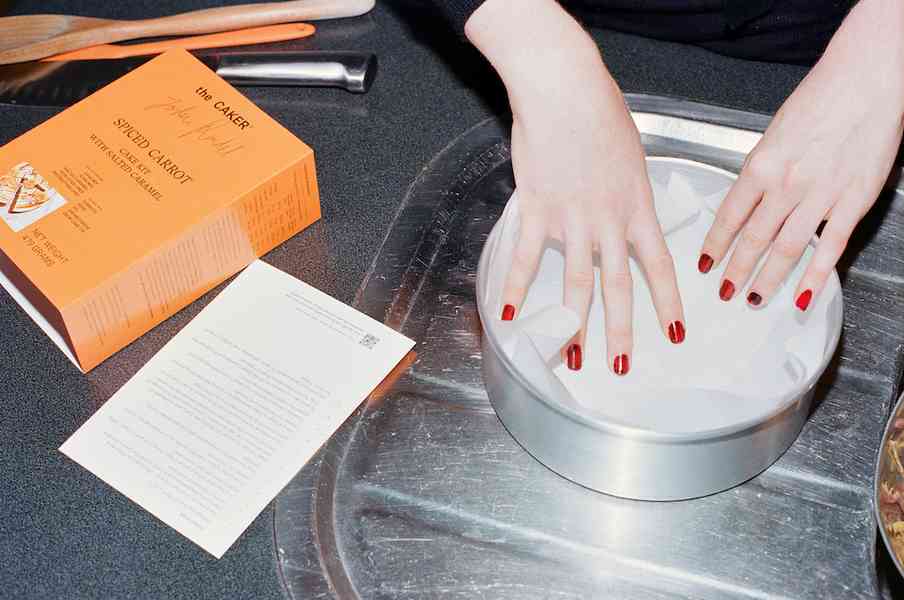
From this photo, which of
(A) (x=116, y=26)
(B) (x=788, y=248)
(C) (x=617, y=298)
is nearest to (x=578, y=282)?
(C) (x=617, y=298)

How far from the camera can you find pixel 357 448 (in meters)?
0.67

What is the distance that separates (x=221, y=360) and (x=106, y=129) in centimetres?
20

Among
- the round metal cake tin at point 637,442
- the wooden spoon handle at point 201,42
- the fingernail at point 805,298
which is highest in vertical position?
the wooden spoon handle at point 201,42

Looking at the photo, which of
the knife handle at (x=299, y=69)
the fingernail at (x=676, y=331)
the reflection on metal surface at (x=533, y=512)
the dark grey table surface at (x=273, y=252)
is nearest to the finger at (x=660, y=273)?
the fingernail at (x=676, y=331)

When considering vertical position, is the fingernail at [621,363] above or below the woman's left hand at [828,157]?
below

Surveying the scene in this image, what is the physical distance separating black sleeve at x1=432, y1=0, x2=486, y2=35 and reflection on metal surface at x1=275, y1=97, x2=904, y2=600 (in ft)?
0.68

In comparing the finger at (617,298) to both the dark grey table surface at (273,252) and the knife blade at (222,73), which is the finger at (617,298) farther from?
the knife blade at (222,73)

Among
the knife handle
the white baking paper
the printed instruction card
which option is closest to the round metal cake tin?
the white baking paper

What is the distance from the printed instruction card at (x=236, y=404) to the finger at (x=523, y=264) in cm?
11

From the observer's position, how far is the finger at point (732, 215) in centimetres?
68

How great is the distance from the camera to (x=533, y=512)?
2.08ft

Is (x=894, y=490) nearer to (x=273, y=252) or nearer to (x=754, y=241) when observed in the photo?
(x=754, y=241)

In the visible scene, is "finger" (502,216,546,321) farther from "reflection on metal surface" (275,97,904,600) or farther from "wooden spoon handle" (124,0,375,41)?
"wooden spoon handle" (124,0,375,41)

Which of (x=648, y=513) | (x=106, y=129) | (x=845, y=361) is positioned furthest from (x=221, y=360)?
(x=845, y=361)
